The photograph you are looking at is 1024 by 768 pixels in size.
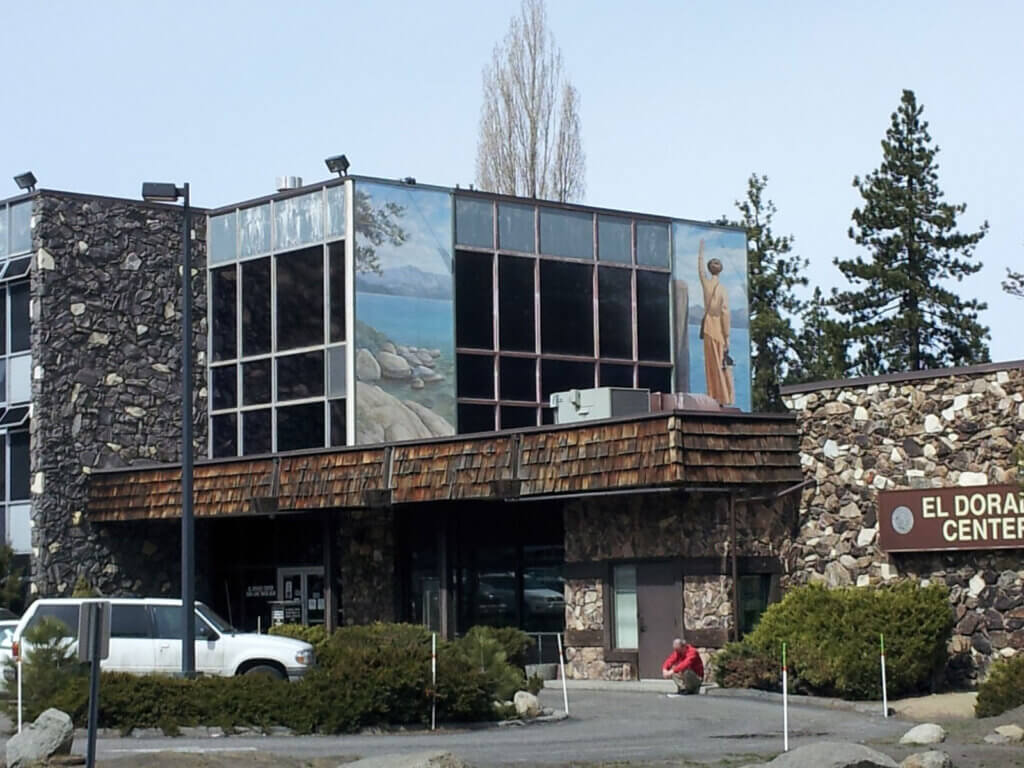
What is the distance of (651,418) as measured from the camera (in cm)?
3172

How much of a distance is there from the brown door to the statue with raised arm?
13.1 metres

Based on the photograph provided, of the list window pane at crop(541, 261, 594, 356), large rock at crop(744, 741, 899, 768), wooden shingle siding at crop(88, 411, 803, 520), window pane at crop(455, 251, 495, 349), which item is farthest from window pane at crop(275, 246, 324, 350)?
large rock at crop(744, 741, 899, 768)

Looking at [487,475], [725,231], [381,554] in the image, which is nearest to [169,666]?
[487,475]

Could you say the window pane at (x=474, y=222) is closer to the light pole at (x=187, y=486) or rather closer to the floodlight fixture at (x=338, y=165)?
the floodlight fixture at (x=338, y=165)

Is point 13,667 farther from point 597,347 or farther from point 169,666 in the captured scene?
point 597,347

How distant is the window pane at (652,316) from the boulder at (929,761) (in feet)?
86.0

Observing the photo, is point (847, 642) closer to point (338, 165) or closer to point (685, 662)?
point (685, 662)

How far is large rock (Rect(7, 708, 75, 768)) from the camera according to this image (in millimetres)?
18984

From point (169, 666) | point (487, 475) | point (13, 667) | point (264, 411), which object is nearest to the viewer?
point (13, 667)

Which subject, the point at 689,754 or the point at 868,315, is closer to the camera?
the point at 689,754

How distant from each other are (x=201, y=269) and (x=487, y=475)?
12828mm

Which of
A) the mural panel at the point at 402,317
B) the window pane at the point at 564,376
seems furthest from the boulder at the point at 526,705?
the window pane at the point at 564,376

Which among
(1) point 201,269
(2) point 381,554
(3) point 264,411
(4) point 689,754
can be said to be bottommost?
(4) point 689,754

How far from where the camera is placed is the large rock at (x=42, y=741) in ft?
62.3
